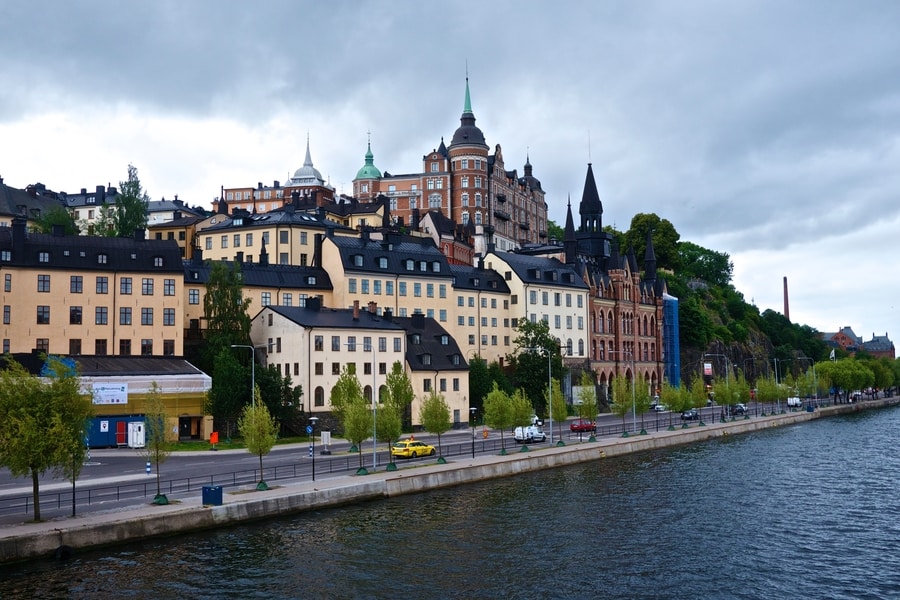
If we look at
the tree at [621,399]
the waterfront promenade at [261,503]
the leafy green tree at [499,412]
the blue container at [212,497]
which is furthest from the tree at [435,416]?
the tree at [621,399]

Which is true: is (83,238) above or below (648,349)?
above

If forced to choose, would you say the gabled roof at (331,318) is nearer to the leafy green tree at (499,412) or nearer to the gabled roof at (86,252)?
the gabled roof at (86,252)

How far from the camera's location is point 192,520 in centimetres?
4428

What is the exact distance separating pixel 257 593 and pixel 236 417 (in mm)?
48731

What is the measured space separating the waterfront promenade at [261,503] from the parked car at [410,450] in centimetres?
409

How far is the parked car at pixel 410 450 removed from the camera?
2685 inches

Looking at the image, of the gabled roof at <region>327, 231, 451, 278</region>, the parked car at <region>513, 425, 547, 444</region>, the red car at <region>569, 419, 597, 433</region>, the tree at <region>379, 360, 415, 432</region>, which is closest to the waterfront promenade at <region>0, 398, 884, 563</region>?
the parked car at <region>513, 425, 547, 444</region>

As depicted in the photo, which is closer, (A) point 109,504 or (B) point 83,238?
(A) point 109,504

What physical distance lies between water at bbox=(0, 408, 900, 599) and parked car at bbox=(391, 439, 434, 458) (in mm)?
8745

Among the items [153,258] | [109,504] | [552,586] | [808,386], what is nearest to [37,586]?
[109,504]

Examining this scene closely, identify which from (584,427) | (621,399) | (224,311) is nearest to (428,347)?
(584,427)

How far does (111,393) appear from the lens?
249 feet

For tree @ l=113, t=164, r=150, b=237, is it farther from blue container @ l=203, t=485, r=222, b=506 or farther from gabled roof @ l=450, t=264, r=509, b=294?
blue container @ l=203, t=485, r=222, b=506

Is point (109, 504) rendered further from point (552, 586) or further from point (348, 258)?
point (348, 258)
